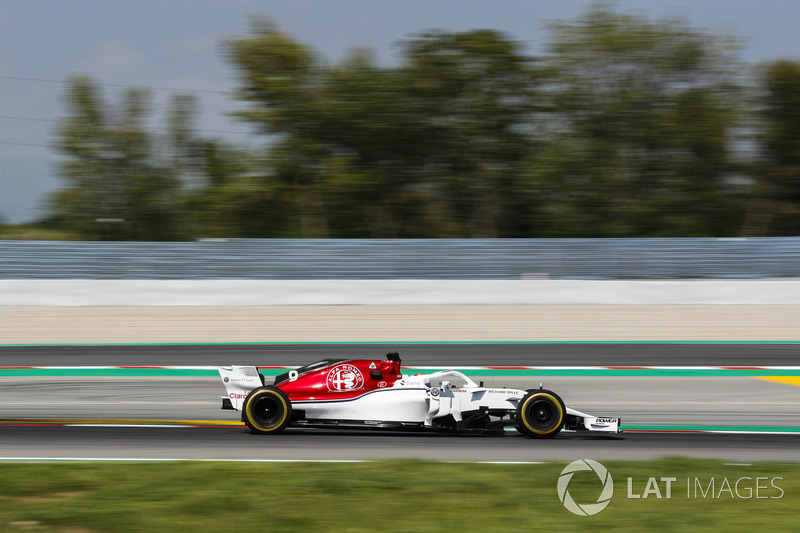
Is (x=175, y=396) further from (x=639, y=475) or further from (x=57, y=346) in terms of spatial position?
(x=639, y=475)

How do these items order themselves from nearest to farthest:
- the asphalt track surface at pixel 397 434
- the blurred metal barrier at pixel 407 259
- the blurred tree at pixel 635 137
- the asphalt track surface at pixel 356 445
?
the asphalt track surface at pixel 356 445
the asphalt track surface at pixel 397 434
the blurred metal barrier at pixel 407 259
the blurred tree at pixel 635 137

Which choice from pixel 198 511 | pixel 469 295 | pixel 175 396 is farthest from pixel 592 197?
pixel 198 511

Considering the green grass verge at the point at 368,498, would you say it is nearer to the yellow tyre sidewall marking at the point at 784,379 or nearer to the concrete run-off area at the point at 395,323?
the yellow tyre sidewall marking at the point at 784,379

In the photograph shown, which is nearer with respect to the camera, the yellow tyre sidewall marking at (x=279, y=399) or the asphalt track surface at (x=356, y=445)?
the asphalt track surface at (x=356, y=445)

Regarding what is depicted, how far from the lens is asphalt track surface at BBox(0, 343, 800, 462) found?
8.02m

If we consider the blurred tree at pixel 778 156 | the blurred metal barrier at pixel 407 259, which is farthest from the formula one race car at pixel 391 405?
the blurred tree at pixel 778 156

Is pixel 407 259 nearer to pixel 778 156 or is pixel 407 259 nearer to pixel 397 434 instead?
pixel 397 434

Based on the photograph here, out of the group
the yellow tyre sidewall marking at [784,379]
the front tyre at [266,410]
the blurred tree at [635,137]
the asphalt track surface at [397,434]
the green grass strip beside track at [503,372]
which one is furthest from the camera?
the blurred tree at [635,137]

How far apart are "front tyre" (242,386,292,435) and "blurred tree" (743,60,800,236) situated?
19.6 meters

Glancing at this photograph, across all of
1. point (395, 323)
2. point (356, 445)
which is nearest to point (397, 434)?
point (356, 445)

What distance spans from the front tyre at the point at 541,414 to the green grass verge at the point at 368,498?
3.80 ft

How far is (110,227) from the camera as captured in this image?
24625 millimetres

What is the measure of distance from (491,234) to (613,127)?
4531 mm

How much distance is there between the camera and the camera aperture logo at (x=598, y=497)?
598cm
